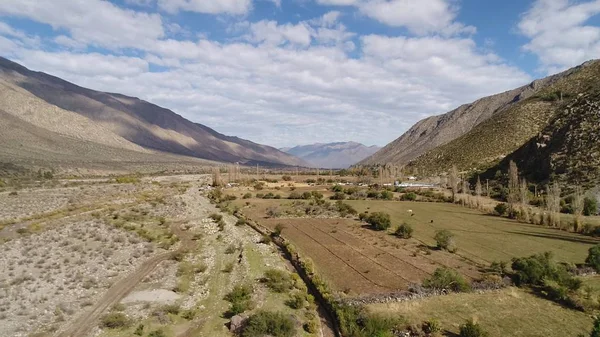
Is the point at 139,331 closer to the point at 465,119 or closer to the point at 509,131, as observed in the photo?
the point at 509,131

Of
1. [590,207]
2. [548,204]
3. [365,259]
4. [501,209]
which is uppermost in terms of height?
[548,204]

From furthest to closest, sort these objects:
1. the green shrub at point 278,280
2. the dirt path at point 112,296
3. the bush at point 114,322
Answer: the green shrub at point 278,280
the bush at point 114,322
the dirt path at point 112,296

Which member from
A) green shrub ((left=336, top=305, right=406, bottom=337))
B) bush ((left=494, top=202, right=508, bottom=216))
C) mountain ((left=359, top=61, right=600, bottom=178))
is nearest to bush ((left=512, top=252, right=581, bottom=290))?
green shrub ((left=336, top=305, right=406, bottom=337))

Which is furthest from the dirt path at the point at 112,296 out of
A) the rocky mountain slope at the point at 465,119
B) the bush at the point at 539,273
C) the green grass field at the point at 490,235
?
the rocky mountain slope at the point at 465,119

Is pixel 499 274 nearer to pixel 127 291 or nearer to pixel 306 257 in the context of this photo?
pixel 306 257

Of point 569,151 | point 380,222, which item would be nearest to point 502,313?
point 380,222

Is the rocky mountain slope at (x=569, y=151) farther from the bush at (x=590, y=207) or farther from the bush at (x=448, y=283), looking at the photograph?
the bush at (x=448, y=283)
